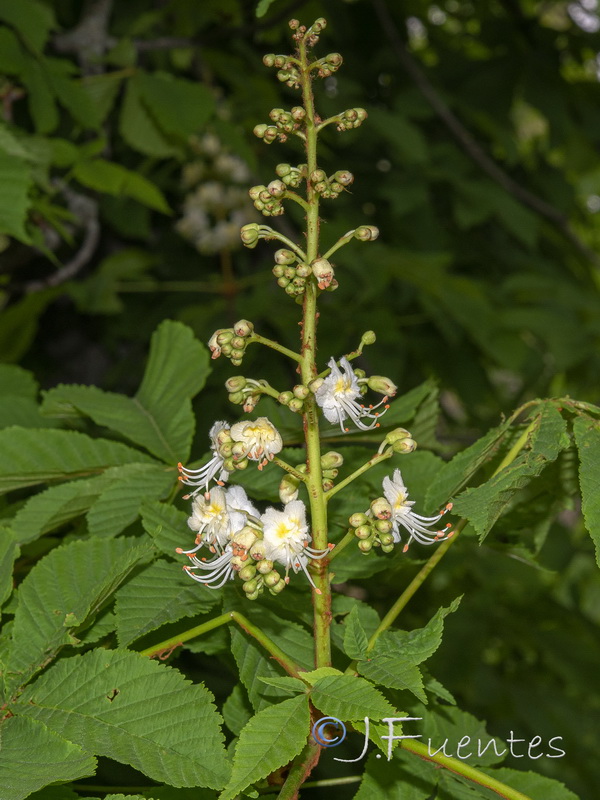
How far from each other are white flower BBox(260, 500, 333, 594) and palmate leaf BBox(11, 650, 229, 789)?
0.64 feet

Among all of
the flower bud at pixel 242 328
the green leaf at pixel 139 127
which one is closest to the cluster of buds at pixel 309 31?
the flower bud at pixel 242 328

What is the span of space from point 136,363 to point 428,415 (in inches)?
85.3

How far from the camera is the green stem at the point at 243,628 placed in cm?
112

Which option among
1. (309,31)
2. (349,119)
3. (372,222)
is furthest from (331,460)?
(372,222)

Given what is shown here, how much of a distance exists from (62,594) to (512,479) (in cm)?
66

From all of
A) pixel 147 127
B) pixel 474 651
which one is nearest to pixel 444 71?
pixel 147 127

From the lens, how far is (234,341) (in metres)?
1.15

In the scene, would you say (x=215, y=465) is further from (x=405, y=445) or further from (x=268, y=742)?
(x=268, y=742)

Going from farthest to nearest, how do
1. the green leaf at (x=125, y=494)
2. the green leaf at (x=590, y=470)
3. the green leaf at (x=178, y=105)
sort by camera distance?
the green leaf at (x=178, y=105) → the green leaf at (x=125, y=494) → the green leaf at (x=590, y=470)

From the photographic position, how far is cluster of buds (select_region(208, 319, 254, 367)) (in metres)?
1.15

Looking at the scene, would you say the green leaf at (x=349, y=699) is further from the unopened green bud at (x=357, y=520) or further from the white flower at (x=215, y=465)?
the white flower at (x=215, y=465)

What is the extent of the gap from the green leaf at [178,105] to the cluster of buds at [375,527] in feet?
6.59

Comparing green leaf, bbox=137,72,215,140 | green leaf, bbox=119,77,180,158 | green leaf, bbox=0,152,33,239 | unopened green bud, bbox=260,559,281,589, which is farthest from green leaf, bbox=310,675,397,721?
green leaf, bbox=119,77,180,158

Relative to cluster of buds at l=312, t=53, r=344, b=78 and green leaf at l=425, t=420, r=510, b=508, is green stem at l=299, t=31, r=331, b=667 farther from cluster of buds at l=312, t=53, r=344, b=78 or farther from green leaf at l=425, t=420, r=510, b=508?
green leaf at l=425, t=420, r=510, b=508
